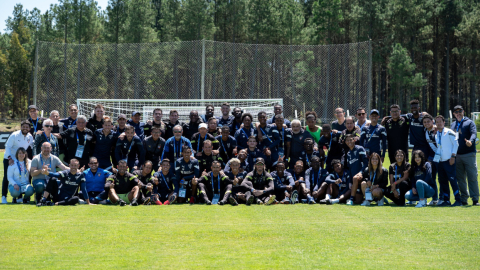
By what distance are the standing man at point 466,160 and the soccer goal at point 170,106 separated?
26.5 feet

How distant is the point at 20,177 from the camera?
9.80 m

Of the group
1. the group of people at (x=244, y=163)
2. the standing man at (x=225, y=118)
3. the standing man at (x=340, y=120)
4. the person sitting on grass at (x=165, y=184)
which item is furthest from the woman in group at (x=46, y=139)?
the standing man at (x=340, y=120)

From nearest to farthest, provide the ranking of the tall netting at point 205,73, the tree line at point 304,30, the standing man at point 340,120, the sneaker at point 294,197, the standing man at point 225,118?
1. the sneaker at point 294,197
2. the standing man at point 340,120
3. the standing man at point 225,118
4. the tall netting at point 205,73
5. the tree line at point 304,30

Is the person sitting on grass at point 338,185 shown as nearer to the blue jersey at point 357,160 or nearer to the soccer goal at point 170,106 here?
the blue jersey at point 357,160

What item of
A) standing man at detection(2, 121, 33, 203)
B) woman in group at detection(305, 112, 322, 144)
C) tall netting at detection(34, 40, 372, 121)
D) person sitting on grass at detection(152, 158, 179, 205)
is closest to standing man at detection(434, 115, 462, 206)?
woman in group at detection(305, 112, 322, 144)

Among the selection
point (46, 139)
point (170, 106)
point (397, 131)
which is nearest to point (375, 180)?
point (397, 131)

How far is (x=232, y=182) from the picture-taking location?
32.5 feet

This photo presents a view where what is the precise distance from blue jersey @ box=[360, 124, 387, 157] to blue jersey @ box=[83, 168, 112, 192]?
553cm

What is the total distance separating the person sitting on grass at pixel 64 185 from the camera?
9.43 m

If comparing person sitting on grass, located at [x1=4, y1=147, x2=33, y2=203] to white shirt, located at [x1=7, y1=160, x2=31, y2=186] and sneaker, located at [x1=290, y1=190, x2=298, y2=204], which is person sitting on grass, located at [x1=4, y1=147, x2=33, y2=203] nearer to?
white shirt, located at [x1=7, y1=160, x2=31, y2=186]

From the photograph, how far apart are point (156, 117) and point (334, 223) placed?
5064 millimetres

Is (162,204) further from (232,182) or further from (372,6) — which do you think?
(372,6)

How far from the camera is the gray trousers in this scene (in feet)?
31.7

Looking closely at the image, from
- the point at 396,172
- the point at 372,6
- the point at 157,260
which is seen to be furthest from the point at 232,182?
the point at 372,6
